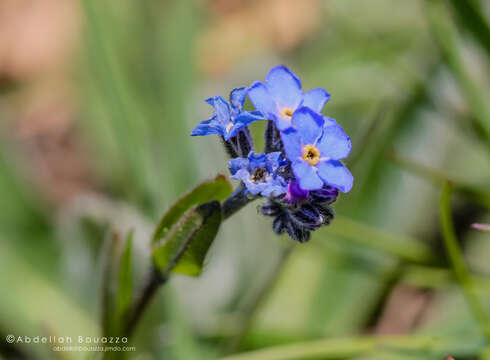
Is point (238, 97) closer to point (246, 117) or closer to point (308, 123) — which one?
point (246, 117)

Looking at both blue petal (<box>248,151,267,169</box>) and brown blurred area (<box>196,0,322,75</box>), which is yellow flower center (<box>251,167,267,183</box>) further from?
brown blurred area (<box>196,0,322,75</box>)

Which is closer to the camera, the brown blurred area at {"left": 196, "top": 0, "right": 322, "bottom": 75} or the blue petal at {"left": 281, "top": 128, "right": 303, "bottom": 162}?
the blue petal at {"left": 281, "top": 128, "right": 303, "bottom": 162}

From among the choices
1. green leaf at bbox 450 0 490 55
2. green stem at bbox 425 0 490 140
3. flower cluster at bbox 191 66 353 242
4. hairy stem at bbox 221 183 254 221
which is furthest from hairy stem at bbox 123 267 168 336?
green leaf at bbox 450 0 490 55

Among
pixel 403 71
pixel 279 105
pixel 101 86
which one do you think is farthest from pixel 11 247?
pixel 403 71

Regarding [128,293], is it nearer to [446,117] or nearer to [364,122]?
[364,122]

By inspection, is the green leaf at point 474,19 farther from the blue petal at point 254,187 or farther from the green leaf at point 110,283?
the green leaf at point 110,283

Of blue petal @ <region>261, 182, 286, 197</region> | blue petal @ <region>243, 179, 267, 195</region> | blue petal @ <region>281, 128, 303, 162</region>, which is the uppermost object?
blue petal @ <region>281, 128, 303, 162</region>
